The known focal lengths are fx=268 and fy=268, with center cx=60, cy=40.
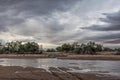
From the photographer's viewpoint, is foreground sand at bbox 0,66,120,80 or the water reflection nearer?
foreground sand at bbox 0,66,120,80

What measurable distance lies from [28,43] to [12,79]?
14987 cm

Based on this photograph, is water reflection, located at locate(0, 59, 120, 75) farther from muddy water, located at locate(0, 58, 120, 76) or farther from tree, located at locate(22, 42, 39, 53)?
tree, located at locate(22, 42, 39, 53)

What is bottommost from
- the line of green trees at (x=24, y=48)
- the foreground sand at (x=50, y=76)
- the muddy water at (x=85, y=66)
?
the foreground sand at (x=50, y=76)

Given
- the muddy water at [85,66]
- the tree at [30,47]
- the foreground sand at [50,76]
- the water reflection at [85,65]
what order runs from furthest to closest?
the tree at [30,47] < the water reflection at [85,65] < the muddy water at [85,66] < the foreground sand at [50,76]

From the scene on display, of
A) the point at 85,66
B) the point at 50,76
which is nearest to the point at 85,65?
the point at 85,66

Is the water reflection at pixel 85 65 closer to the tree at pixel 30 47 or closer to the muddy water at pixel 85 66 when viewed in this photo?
A: the muddy water at pixel 85 66

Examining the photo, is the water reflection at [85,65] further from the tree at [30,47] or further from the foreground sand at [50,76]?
the tree at [30,47]

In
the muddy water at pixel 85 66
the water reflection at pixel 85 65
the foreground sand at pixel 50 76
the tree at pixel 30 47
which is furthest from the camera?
the tree at pixel 30 47

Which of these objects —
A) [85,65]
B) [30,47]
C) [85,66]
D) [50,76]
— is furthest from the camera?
[30,47]

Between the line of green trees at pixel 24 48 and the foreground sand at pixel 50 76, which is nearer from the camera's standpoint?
the foreground sand at pixel 50 76

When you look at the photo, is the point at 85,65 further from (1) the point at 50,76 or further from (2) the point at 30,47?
(2) the point at 30,47

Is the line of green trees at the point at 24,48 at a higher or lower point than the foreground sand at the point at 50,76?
higher

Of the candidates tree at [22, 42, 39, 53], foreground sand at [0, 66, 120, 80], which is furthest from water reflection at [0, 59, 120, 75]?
tree at [22, 42, 39, 53]

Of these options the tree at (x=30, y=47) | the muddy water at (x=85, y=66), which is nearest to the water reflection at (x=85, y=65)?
the muddy water at (x=85, y=66)
